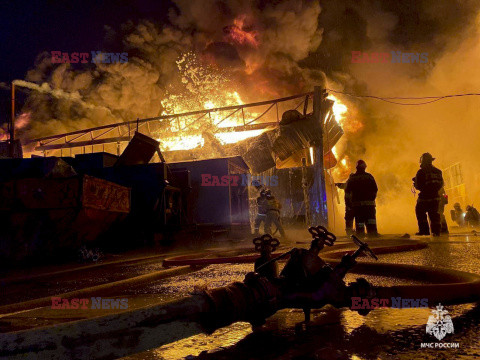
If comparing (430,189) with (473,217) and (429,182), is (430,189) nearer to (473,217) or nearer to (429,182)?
(429,182)

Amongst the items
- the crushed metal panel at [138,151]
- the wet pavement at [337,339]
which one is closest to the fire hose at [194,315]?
the wet pavement at [337,339]

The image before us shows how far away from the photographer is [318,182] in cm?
A: 1384

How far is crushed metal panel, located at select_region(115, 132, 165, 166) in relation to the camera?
977 cm

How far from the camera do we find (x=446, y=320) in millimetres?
1458

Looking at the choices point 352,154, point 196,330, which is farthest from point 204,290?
point 352,154

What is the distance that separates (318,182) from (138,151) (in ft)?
24.8

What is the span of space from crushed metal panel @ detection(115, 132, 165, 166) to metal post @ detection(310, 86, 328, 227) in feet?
23.1

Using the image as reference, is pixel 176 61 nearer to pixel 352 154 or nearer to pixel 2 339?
pixel 352 154

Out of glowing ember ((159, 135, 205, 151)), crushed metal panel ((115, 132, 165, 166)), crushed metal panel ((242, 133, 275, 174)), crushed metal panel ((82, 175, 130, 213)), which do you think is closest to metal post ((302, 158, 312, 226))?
crushed metal panel ((242, 133, 275, 174))

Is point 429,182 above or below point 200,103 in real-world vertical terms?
below

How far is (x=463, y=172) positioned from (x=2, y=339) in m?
28.1

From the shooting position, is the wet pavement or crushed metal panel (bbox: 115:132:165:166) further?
crushed metal panel (bbox: 115:132:165:166)

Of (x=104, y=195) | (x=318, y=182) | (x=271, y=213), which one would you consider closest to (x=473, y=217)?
(x=318, y=182)

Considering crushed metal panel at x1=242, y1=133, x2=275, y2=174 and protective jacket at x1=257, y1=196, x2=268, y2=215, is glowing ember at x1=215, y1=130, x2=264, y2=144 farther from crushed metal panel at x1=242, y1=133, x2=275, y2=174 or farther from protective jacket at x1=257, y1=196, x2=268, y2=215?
protective jacket at x1=257, y1=196, x2=268, y2=215
